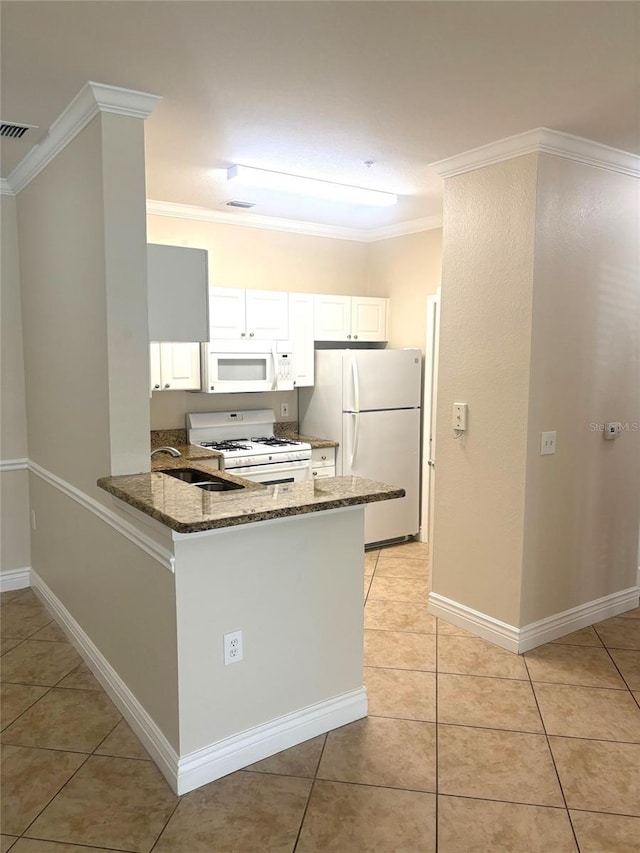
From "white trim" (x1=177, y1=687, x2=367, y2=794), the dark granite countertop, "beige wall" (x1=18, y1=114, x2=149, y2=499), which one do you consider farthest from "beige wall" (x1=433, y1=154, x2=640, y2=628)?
"beige wall" (x1=18, y1=114, x2=149, y2=499)

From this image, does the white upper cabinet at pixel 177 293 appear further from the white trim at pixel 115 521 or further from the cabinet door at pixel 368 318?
the cabinet door at pixel 368 318

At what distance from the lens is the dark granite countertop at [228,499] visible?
7.02 feet

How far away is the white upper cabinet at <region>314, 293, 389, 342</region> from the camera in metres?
5.17

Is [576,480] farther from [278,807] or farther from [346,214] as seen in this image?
[346,214]

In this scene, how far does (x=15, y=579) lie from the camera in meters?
4.19

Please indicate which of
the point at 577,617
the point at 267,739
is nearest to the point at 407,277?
the point at 577,617

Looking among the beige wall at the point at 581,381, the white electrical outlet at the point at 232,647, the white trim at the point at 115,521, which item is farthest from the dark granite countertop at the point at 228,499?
the beige wall at the point at 581,381

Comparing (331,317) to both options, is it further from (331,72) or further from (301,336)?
(331,72)

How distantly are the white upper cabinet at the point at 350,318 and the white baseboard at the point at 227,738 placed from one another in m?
3.07

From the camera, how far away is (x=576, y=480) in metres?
3.48

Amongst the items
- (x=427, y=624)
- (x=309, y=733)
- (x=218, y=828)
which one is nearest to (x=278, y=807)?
(x=218, y=828)

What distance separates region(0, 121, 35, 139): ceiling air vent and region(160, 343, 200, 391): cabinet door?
1635 mm

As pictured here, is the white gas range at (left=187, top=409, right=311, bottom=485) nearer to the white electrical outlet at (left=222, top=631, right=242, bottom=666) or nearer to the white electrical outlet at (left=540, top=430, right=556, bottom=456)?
the white electrical outlet at (left=540, top=430, right=556, bottom=456)

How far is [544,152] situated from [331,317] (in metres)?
2.41
